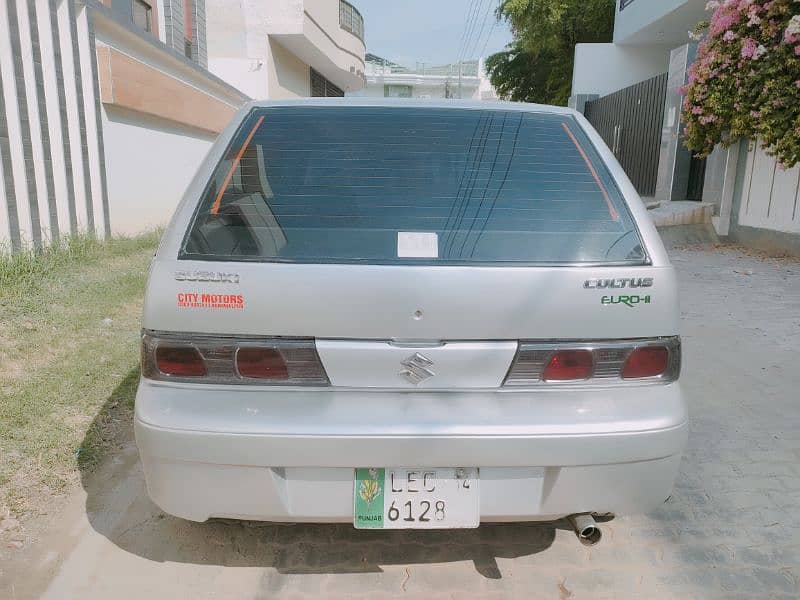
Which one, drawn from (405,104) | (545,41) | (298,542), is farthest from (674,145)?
(545,41)

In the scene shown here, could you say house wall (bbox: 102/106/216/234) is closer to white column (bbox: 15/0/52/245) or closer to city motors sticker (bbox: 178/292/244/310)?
white column (bbox: 15/0/52/245)

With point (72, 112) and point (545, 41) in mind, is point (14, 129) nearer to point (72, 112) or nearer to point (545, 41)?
point (72, 112)

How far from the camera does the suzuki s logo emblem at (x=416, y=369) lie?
1884mm

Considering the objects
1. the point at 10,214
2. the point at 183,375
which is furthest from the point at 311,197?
the point at 10,214

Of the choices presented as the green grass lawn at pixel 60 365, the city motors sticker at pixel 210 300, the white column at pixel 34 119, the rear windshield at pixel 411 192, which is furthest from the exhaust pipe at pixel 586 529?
the white column at pixel 34 119

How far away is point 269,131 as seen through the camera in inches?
96.3

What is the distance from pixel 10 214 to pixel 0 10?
5.73 ft

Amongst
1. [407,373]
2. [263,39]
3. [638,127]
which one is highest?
[263,39]

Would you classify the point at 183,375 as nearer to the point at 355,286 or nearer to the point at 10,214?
the point at 355,286

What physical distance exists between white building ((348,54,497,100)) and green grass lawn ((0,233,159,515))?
163 feet

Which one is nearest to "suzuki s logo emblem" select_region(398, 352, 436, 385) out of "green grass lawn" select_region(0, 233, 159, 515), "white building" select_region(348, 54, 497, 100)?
"green grass lawn" select_region(0, 233, 159, 515)

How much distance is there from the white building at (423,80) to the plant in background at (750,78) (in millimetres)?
44767

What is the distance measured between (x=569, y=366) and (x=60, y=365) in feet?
11.1

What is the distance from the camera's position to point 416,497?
1945 mm
